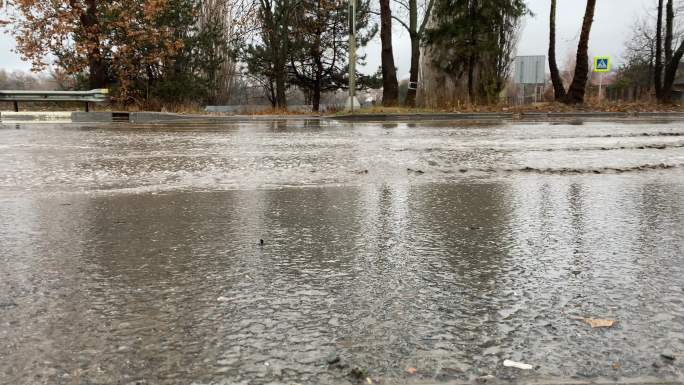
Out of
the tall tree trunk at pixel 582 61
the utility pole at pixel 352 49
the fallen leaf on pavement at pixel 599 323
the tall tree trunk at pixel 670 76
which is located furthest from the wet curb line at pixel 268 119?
the fallen leaf on pavement at pixel 599 323

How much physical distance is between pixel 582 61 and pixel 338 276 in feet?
70.7

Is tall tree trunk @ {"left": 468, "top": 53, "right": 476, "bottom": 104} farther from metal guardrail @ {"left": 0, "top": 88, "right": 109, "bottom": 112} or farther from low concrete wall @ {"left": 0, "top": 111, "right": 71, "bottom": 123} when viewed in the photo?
low concrete wall @ {"left": 0, "top": 111, "right": 71, "bottom": 123}

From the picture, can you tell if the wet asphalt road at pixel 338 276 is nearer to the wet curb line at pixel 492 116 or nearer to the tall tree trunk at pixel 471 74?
the wet curb line at pixel 492 116

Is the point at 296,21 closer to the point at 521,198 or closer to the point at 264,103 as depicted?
the point at 264,103

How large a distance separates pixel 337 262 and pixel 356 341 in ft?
3.14

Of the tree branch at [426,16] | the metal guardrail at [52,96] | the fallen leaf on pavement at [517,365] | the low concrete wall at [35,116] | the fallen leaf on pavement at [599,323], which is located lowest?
the fallen leaf on pavement at [517,365]

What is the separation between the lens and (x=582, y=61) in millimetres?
21359

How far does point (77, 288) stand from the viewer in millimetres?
2432

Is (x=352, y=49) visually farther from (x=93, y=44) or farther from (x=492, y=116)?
(x=93, y=44)

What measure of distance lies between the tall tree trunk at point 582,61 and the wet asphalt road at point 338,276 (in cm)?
1714

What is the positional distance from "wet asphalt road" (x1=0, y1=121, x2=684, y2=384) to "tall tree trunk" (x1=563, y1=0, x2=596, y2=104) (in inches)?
675

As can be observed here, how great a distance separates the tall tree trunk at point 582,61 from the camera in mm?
20922

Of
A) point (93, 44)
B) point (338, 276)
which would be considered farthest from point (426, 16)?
point (338, 276)

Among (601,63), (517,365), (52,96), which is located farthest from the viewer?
(601,63)
